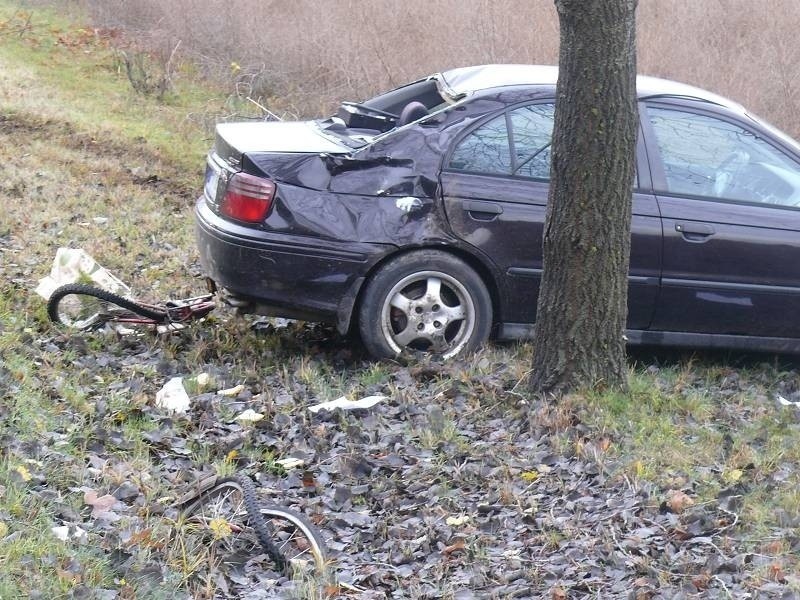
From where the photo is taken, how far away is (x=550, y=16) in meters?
13.2

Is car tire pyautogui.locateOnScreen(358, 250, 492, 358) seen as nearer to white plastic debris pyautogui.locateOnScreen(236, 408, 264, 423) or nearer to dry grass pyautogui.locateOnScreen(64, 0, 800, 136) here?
white plastic debris pyautogui.locateOnScreen(236, 408, 264, 423)

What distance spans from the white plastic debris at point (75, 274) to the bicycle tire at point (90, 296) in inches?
10.4

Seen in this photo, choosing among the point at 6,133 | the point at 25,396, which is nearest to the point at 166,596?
the point at 25,396

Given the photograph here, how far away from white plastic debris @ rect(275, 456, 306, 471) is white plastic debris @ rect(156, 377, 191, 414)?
0.74m

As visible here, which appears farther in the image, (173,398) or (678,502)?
(173,398)

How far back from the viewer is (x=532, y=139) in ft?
19.7

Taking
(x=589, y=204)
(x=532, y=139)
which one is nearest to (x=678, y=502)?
(x=589, y=204)

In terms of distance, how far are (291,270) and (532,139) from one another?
1603mm

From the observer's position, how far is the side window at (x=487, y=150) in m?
5.91

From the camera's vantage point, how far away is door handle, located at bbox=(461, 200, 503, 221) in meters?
5.83

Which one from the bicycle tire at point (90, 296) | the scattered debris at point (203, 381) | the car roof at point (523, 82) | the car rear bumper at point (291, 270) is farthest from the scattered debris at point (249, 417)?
the car roof at point (523, 82)

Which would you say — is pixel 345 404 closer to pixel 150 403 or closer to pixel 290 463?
pixel 290 463

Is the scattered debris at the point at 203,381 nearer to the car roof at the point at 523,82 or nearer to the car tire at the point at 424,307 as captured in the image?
the car tire at the point at 424,307

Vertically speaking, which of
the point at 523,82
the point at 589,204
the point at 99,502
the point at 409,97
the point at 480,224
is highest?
the point at 523,82
